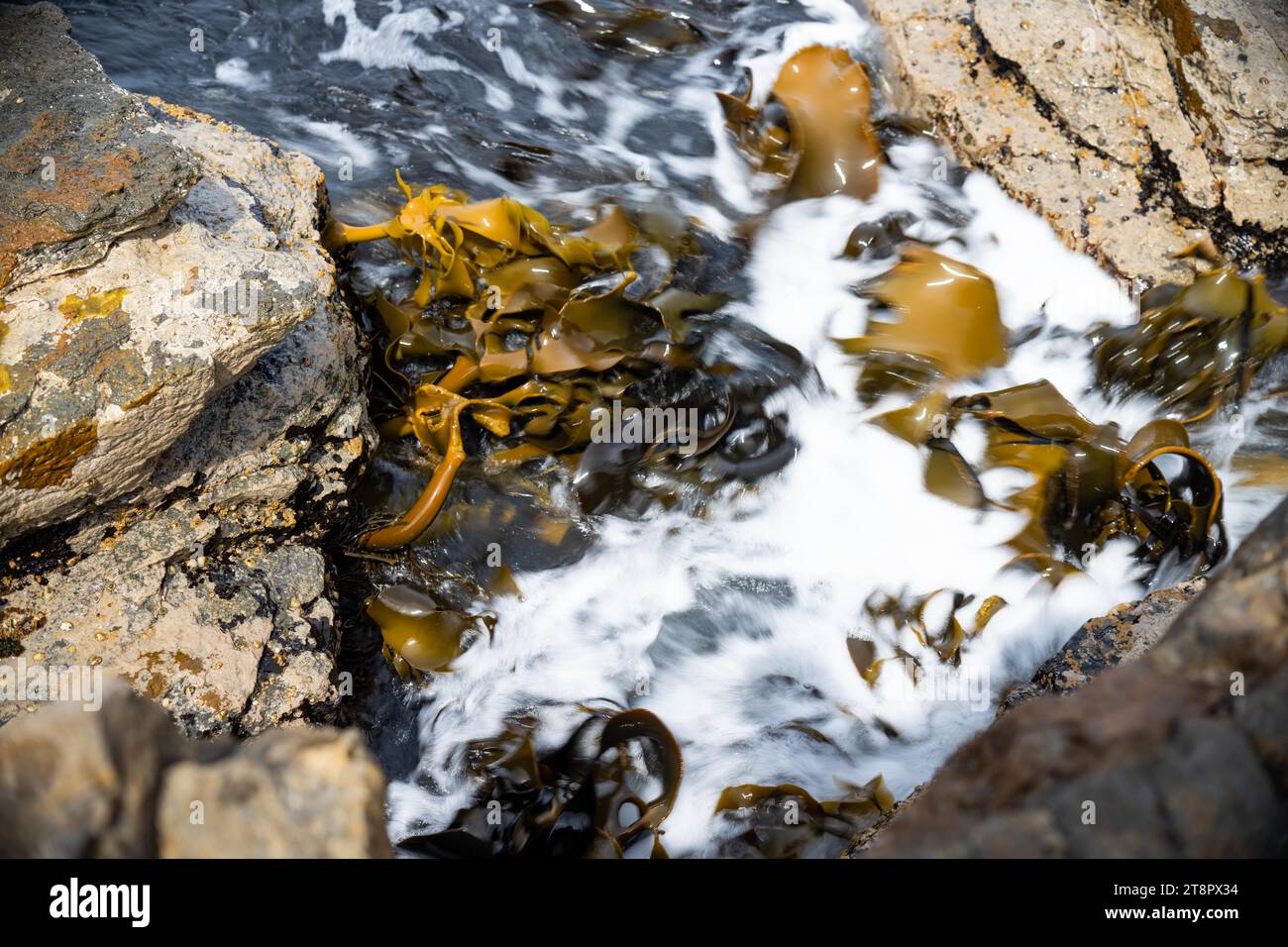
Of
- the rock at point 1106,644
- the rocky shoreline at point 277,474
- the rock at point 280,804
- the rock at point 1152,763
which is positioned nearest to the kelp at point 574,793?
the rocky shoreline at point 277,474

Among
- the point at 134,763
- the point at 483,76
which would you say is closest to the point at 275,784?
the point at 134,763

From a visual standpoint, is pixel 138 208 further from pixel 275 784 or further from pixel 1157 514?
pixel 1157 514

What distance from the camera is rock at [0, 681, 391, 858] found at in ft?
3.37

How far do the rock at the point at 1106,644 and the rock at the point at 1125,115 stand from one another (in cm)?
179

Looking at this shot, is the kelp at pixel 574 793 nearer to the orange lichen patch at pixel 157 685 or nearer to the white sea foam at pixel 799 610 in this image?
the white sea foam at pixel 799 610

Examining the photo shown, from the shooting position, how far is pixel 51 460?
2.02m

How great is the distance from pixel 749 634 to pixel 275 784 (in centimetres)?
201

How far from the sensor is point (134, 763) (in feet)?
3.52

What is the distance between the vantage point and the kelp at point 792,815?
242 cm

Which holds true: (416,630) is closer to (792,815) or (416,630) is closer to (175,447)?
(175,447)

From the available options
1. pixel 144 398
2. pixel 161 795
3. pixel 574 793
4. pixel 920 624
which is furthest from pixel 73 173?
pixel 920 624

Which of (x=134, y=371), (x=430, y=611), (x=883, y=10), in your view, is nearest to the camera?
(x=134, y=371)

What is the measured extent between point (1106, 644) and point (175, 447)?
94.1 inches

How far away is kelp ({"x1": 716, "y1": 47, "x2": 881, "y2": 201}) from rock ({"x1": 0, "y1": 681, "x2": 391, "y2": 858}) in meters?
3.49
